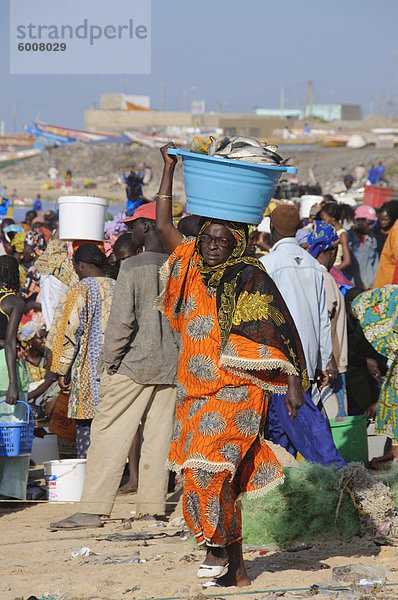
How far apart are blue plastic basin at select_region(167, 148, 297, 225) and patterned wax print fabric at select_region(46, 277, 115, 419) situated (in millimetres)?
2491

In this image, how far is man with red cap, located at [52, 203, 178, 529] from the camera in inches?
227

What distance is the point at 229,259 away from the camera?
4.13 m

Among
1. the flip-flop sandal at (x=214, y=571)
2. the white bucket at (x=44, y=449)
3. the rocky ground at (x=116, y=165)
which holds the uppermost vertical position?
the rocky ground at (x=116, y=165)

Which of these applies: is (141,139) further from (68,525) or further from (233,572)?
(233,572)

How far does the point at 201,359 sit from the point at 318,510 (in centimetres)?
165

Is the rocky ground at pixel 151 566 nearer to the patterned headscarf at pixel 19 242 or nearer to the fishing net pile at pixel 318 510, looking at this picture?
the fishing net pile at pixel 318 510

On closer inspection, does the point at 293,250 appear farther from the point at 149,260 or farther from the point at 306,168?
the point at 306,168

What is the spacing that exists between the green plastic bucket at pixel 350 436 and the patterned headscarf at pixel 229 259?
243cm

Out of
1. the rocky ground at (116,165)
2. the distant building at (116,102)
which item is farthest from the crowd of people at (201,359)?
the distant building at (116,102)

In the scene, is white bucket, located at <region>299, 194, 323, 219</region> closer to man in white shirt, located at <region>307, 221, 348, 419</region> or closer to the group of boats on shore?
man in white shirt, located at <region>307, 221, 348, 419</region>

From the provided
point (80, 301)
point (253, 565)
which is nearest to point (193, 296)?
point (253, 565)

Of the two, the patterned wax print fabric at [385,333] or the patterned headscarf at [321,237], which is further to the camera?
the patterned headscarf at [321,237]

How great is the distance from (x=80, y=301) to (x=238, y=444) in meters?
2.69

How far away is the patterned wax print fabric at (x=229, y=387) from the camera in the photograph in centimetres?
398
